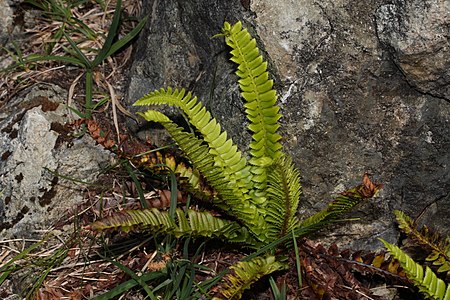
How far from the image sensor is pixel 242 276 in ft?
9.83

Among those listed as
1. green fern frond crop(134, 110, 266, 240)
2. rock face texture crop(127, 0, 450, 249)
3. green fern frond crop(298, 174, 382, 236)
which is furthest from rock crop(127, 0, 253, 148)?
green fern frond crop(298, 174, 382, 236)

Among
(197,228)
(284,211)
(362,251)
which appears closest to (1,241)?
(197,228)

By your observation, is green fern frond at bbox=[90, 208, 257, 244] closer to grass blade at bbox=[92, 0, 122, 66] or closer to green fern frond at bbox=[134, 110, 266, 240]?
green fern frond at bbox=[134, 110, 266, 240]

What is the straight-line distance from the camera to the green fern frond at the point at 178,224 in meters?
3.01

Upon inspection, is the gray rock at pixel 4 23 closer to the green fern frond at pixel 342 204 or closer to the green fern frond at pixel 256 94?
the green fern frond at pixel 256 94

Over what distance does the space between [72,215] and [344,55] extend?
1.75m

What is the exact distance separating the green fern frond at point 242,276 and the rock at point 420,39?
1139 mm

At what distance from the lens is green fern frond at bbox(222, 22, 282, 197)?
10.3 ft

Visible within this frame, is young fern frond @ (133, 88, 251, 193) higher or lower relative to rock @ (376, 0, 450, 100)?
lower

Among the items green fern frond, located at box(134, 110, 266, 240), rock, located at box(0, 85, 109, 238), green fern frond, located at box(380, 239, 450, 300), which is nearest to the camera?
green fern frond, located at box(380, 239, 450, 300)

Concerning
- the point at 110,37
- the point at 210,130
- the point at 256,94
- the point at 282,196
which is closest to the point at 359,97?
the point at 256,94

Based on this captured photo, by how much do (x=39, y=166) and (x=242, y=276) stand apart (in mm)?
1447

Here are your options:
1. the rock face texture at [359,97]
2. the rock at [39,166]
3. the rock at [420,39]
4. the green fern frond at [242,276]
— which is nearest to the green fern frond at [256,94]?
the rock face texture at [359,97]

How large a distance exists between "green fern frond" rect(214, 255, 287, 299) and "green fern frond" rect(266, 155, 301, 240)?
10.8 inches
